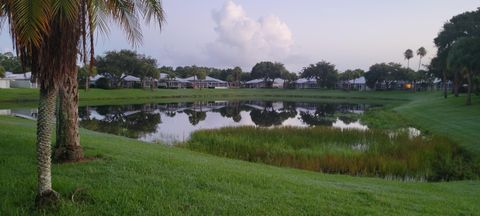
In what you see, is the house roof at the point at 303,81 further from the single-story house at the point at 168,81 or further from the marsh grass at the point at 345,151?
the marsh grass at the point at 345,151

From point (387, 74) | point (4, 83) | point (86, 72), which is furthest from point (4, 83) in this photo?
point (387, 74)

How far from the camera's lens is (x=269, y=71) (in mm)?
137875

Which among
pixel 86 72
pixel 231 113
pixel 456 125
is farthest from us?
pixel 231 113

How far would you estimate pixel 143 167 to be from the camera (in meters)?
10.3

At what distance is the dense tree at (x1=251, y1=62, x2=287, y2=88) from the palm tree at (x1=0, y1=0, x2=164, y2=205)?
129m

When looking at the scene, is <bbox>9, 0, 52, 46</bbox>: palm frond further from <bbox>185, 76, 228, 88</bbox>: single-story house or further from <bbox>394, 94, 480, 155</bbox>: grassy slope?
<bbox>185, 76, 228, 88</bbox>: single-story house

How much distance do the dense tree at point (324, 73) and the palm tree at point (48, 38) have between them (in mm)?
111489

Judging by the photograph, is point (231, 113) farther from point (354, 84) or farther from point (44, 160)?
point (354, 84)

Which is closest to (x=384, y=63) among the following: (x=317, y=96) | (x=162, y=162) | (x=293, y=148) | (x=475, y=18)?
(x=317, y=96)

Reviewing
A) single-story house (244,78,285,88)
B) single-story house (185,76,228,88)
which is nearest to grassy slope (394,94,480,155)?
single-story house (185,76,228,88)

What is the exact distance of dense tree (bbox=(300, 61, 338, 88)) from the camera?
11712 centimetres

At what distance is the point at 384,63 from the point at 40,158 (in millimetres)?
104366

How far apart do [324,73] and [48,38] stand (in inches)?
4532

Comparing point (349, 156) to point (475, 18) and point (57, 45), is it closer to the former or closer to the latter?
point (57, 45)
